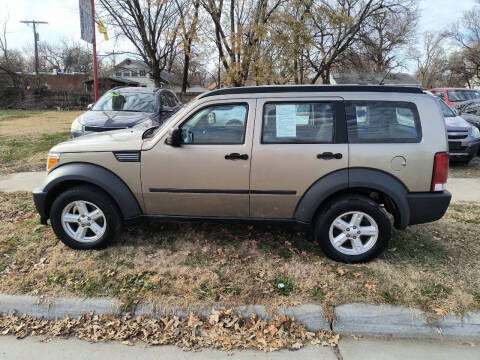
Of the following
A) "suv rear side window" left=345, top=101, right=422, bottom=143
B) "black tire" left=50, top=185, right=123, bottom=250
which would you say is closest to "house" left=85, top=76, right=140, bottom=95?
"black tire" left=50, top=185, right=123, bottom=250

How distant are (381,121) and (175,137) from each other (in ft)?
6.81

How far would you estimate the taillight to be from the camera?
135 inches

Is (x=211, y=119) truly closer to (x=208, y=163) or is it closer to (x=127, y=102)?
(x=208, y=163)

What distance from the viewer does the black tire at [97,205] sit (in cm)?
378

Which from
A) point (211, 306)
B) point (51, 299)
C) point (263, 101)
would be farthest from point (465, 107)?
point (51, 299)

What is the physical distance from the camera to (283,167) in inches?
139

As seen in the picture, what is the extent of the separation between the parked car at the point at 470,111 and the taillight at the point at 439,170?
8298 millimetres

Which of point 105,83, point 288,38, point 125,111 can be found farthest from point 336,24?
point 105,83

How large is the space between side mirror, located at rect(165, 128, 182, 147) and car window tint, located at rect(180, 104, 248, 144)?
96 millimetres

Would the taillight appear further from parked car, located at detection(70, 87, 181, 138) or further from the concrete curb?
parked car, located at detection(70, 87, 181, 138)

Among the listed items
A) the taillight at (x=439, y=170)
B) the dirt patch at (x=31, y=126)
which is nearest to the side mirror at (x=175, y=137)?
the taillight at (x=439, y=170)

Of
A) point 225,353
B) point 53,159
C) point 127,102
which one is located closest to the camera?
point 225,353

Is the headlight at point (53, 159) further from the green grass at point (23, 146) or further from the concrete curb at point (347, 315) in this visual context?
the green grass at point (23, 146)

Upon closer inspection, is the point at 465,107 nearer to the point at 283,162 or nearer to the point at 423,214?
the point at 423,214
